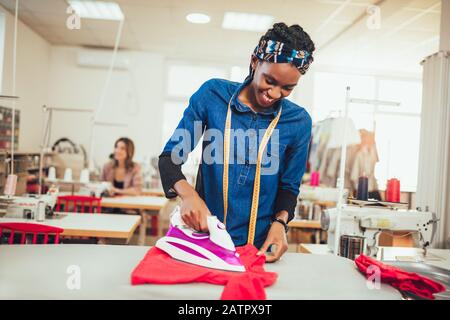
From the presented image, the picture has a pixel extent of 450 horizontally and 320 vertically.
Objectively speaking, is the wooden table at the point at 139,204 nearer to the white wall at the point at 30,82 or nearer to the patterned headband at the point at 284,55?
the white wall at the point at 30,82

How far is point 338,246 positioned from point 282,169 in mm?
826

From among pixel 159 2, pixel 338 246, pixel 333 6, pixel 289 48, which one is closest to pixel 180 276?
pixel 289 48

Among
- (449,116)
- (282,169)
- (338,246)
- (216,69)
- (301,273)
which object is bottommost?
(338,246)

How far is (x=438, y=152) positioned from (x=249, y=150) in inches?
69.5

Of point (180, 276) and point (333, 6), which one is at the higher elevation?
point (333, 6)

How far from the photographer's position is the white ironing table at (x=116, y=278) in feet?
2.85

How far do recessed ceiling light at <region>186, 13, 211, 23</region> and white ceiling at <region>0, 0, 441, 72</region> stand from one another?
3.1 inches

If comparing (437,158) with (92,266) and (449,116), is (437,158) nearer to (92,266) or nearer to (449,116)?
(449,116)

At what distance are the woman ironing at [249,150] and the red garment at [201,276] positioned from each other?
0.27 m

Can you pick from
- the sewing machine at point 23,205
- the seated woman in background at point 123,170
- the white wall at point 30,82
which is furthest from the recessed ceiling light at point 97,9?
the sewing machine at point 23,205

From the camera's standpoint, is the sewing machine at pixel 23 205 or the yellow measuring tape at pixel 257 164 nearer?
the yellow measuring tape at pixel 257 164

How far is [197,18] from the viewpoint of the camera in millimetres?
4395

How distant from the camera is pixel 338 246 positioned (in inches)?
78.5
